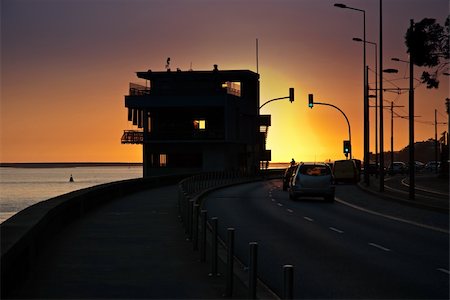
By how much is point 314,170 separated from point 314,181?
27.5 inches

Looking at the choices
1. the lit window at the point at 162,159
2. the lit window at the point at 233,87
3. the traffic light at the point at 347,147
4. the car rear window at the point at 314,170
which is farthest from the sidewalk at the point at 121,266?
the lit window at the point at 233,87

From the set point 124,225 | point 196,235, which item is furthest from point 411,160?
point 196,235

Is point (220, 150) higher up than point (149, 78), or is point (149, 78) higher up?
point (149, 78)

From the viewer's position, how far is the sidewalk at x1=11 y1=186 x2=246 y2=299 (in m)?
11.2

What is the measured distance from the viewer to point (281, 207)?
33.5 m

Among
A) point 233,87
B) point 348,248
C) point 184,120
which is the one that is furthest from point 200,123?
point 348,248

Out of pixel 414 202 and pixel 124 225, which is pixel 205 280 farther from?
pixel 414 202

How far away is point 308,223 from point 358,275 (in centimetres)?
1140

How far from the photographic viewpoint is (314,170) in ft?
126

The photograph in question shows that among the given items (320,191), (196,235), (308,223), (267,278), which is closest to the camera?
(267,278)

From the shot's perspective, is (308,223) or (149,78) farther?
(149,78)

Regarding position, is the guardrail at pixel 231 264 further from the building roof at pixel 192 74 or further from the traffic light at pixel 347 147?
the building roof at pixel 192 74

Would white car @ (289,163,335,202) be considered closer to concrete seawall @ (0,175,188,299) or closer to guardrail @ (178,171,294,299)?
concrete seawall @ (0,175,188,299)

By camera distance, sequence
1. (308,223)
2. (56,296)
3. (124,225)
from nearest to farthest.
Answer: (56,296) → (124,225) → (308,223)
